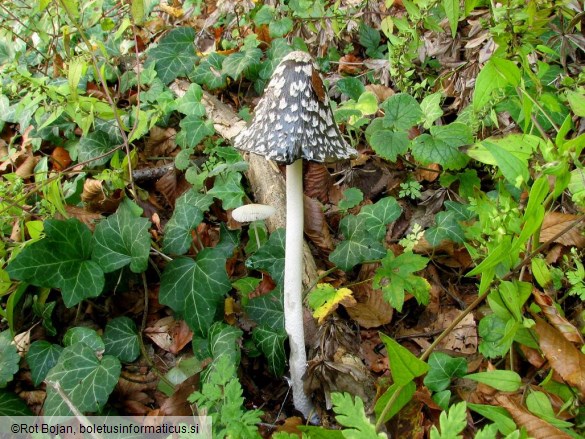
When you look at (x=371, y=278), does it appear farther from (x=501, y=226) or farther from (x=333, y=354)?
(x=501, y=226)

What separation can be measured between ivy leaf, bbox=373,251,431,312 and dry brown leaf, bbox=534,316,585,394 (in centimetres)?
54

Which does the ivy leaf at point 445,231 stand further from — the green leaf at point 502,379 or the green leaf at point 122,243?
the green leaf at point 122,243

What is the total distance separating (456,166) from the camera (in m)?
2.59

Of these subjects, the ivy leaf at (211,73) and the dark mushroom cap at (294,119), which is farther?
the ivy leaf at (211,73)

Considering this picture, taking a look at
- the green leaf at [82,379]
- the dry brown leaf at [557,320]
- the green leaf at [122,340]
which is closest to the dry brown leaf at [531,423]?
the dry brown leaf at [557,320]

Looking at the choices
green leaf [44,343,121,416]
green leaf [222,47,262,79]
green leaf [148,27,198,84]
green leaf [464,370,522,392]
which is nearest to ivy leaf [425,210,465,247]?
green leaf [464,370,522,392]

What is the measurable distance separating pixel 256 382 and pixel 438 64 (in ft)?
8.62

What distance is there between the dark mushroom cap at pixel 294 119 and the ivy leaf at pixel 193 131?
1.44 meters

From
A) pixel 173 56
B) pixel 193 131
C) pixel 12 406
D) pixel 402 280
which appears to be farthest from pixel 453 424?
pixel 173 56

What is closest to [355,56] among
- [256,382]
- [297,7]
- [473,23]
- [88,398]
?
[297,7]

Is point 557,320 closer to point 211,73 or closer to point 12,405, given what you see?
point 12,405

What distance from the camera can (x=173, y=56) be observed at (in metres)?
3.86

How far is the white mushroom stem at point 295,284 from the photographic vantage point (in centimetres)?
190

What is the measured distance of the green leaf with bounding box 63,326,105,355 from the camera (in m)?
2.31
